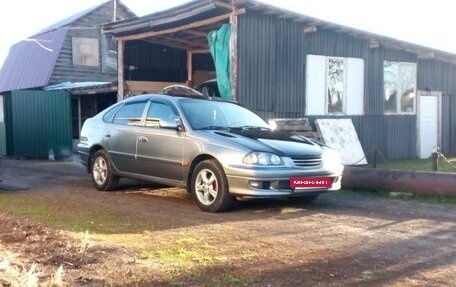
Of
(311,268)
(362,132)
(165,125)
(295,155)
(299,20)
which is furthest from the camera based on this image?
(362,132)

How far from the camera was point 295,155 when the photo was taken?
24.6ft

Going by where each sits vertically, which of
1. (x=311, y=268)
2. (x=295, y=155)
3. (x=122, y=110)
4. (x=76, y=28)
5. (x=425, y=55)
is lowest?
(x=311, y=268)

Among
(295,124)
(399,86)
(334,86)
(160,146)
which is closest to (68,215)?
(160,146)

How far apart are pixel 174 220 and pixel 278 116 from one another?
7.31 meters

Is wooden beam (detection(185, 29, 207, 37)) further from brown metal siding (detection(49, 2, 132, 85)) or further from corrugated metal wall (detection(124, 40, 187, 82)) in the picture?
brown metal siding (detection(49, 2, 132, 85))

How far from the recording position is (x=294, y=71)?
14070 millimetres

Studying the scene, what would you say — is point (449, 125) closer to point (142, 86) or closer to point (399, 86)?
point (399, 86)

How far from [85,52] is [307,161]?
68.8ft

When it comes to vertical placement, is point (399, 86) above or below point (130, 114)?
above

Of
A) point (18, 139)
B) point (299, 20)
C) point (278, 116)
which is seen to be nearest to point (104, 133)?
point (278, 116)

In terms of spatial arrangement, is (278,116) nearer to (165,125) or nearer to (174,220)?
(165,125)

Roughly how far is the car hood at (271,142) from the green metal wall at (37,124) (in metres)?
12.0

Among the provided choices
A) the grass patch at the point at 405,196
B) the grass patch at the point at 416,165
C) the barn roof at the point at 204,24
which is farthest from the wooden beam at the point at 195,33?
the grass patch at the point at 405,196

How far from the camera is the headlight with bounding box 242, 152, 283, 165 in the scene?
7262 millimetres
